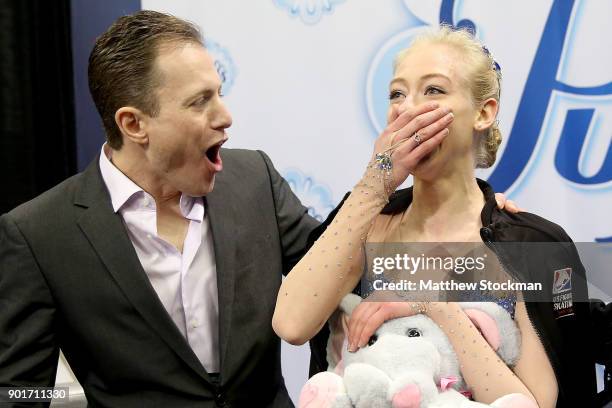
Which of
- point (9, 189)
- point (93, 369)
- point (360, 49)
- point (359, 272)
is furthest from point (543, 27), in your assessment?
point (9, 189)

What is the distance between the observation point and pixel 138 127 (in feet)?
6.52

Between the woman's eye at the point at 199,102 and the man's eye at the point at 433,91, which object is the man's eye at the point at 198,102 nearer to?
the woman's eye at the point at 199,102

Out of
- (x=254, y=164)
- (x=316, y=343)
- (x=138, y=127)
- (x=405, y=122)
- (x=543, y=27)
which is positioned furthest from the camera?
(x=543, y=27)

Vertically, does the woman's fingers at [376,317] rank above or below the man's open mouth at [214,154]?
below

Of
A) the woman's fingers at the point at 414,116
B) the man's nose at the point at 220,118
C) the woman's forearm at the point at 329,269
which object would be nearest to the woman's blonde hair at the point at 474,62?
the woman's fingers at the point at 414,116

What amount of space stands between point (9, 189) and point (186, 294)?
56.5 inches

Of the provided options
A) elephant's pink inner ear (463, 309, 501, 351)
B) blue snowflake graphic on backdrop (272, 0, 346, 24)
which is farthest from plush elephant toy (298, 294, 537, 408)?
blue snowflake graphic on backdrop (272, 0, 346, 24)

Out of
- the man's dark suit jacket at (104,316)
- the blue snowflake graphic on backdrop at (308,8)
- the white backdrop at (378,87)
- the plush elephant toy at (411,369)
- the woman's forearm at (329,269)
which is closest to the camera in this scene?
the plush elephant toy at (411,369)

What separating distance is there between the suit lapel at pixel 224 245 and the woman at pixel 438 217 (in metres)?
0.21

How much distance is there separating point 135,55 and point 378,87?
38.7 inches

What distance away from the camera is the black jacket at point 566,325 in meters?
1.63

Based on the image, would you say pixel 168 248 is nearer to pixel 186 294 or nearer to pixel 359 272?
pixel 186 294

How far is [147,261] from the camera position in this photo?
196cm

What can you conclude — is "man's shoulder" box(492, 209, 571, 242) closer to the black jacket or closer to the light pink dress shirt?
the black jacket
